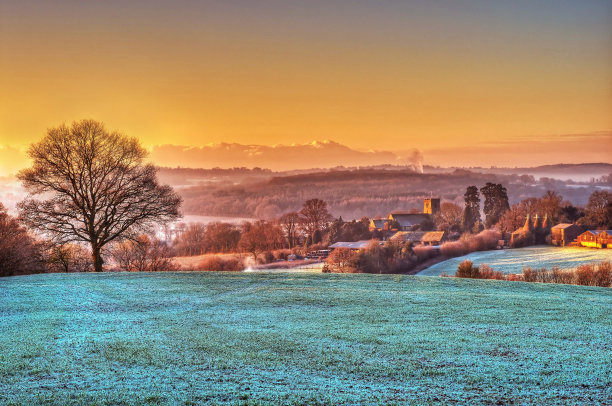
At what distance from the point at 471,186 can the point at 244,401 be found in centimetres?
9031

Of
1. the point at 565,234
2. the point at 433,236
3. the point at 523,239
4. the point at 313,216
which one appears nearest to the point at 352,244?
the point at 313,216

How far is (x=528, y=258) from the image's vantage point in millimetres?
81750

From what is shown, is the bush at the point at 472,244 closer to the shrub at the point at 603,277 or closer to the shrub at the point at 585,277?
the shrub at the point at 585,277

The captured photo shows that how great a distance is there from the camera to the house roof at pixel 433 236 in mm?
86419

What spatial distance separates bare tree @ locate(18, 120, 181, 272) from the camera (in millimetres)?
46219

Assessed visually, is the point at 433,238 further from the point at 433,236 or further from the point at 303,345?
the point at 303,345

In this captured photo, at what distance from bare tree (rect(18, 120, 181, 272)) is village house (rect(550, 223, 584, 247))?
62050mm

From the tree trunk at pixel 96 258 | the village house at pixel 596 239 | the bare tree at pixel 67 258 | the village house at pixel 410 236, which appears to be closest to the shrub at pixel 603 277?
the village house at pixel 410 236

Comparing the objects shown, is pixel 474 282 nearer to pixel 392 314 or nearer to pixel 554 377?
pixel 392 314

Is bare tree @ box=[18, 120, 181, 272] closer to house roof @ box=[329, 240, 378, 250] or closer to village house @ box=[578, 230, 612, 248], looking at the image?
house roof @ box=[329, 240, 378, 250]

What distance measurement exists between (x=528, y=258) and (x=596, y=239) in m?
11.1

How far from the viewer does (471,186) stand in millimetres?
98500

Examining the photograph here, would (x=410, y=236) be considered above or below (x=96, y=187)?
below

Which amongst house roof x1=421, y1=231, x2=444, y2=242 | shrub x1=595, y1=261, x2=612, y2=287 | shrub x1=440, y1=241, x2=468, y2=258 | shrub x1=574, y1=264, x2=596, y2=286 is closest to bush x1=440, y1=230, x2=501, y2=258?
shrub x1=440, y1=241, x2=468, y2=258
